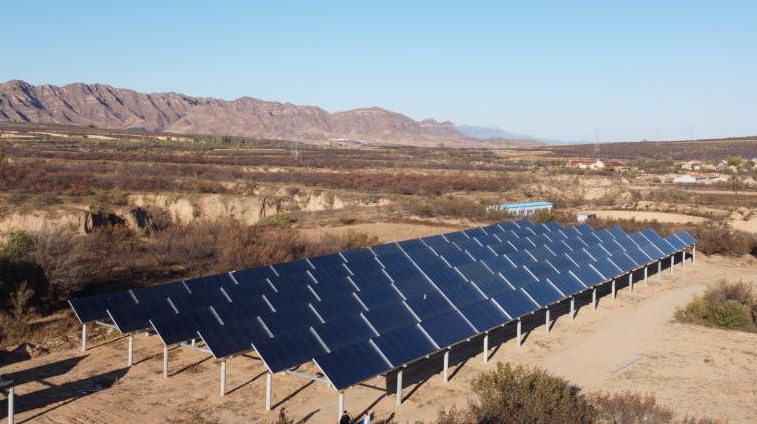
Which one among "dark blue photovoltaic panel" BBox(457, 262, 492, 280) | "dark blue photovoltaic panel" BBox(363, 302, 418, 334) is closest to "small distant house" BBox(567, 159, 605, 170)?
"dark blue photovoltaic panel" BBox(457, 262, 492, 280)

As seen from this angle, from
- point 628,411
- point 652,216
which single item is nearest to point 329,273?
point 628,411

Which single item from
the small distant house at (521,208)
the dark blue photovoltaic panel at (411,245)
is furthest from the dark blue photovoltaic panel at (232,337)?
the small distant house at (521,208)

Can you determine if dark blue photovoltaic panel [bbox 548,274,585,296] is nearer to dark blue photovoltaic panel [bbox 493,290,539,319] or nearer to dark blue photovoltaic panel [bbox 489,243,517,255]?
dark blue photovoltaic panel [bbox 493,290,539,319]

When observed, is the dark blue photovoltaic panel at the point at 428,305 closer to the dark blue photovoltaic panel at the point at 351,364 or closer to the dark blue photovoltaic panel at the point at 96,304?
the dark blue photovoltaic panel at the point at 351,364

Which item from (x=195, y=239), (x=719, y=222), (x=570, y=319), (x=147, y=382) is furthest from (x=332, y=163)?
(x=147, y=382)

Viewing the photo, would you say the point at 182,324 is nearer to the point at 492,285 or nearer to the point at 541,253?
the point at 492,285

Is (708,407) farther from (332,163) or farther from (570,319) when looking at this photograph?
(332,163)
